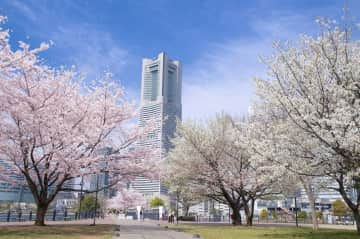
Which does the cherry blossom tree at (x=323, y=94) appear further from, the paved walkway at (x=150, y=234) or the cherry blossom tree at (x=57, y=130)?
the cherry blossom tree at (x=57, y=130)

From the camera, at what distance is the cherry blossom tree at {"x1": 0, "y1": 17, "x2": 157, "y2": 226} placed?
59.8 feet

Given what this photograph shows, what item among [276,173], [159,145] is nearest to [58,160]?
[159,145]

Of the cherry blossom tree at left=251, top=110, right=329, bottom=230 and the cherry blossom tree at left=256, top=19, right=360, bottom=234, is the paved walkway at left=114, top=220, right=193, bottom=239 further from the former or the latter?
the cherry blossom tree at left=256, top=19, right=360, bottom=234

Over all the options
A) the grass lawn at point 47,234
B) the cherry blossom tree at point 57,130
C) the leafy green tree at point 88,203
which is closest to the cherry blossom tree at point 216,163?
the cherry blossom tree at point 57,130

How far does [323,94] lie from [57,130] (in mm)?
13436

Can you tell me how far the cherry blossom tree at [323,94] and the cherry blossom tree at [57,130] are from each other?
10.7 meters

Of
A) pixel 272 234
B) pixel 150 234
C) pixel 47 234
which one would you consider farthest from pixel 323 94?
pixel 47 234

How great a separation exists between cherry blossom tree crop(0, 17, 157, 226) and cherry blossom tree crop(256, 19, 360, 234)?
10.7 meters

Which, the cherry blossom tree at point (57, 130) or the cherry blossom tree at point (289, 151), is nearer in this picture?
the cherry blossom tree at point (289, 151)

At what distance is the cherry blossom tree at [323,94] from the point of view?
12.7 metres

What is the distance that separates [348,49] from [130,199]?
1846cm

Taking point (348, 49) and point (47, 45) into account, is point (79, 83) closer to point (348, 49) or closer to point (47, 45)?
point (47, 45)

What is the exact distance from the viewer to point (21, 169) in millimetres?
20047

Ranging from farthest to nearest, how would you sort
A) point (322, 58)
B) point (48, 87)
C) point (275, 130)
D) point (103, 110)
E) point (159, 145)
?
point (159, 145) < point (103, 110) < point (48, 87) < point (275, 130) < point (322, 58)
